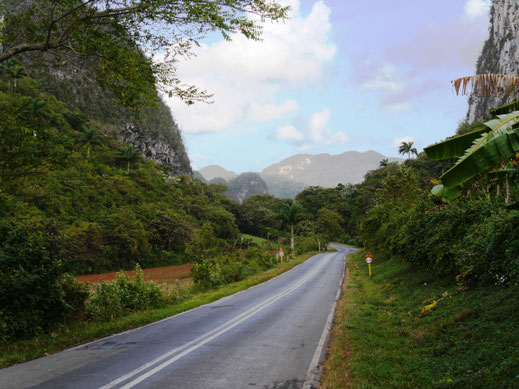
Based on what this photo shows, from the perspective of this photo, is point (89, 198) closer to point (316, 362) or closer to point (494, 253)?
point (316, 362)

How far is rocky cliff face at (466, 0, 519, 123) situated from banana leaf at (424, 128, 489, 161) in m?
80.2

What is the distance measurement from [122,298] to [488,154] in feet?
42.7

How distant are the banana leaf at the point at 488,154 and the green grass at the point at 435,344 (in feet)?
8.83

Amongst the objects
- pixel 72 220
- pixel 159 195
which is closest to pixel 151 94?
pixel 72 220

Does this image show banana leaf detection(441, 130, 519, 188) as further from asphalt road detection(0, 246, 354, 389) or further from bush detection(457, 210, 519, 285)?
asphalt road detection(0, 246, 354, 389)

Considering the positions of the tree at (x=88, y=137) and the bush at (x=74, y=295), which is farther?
the tree at (x=88, y=137)

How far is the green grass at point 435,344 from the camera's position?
512 centimetres

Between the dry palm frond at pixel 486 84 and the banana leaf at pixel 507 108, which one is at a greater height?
the dry palm frond at pixel 486 84

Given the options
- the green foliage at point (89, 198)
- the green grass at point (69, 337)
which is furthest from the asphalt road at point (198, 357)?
the green foliage at point (89, 198)

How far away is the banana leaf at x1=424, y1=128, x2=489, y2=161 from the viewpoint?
478cm

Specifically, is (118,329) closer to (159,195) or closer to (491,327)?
(491,327)

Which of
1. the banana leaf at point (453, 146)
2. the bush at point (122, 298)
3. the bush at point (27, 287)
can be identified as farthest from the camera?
the bush at point (122, 298)

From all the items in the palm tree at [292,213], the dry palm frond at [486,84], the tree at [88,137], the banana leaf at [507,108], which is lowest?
the palm tree at [292,213]

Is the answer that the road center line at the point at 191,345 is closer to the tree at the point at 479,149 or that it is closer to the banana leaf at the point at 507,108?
the tree at the point at 479,149
